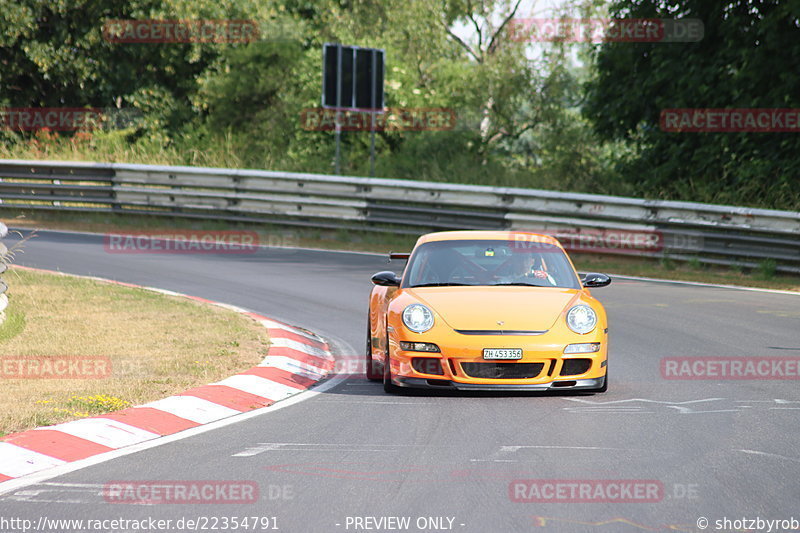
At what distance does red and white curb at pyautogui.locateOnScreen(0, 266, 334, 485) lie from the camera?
665 centimetres

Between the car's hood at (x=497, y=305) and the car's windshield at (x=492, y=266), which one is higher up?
the car's windshield at (x=492, y=266)

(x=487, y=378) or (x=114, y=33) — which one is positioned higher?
(x=114, y=33)

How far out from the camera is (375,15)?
140 feet

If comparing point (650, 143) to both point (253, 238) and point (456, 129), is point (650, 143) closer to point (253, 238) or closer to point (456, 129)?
point (456, 129)

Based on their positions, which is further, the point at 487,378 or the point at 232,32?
the point at 232,32

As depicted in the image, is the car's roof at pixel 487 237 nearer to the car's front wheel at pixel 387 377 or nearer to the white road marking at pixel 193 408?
the car's front wheel at pixel 387 377

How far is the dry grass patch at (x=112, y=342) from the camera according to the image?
26.5ft

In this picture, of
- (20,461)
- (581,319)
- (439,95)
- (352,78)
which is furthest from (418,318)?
(439,95)

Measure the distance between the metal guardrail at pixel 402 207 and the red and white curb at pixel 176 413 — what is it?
8.93 meters

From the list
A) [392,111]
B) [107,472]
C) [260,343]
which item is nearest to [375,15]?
[392,111]

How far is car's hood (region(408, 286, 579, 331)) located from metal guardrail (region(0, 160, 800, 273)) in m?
9.29

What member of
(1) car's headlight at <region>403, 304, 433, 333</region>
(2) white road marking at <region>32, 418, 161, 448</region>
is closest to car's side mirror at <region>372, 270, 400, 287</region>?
(1) car's headlight at <region>403, 304, 433, 333</region>

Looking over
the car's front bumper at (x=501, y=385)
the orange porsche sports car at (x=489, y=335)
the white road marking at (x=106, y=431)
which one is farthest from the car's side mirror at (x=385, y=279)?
the white road marking at (x=106, y=431)

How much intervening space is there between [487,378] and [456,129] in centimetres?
2072
